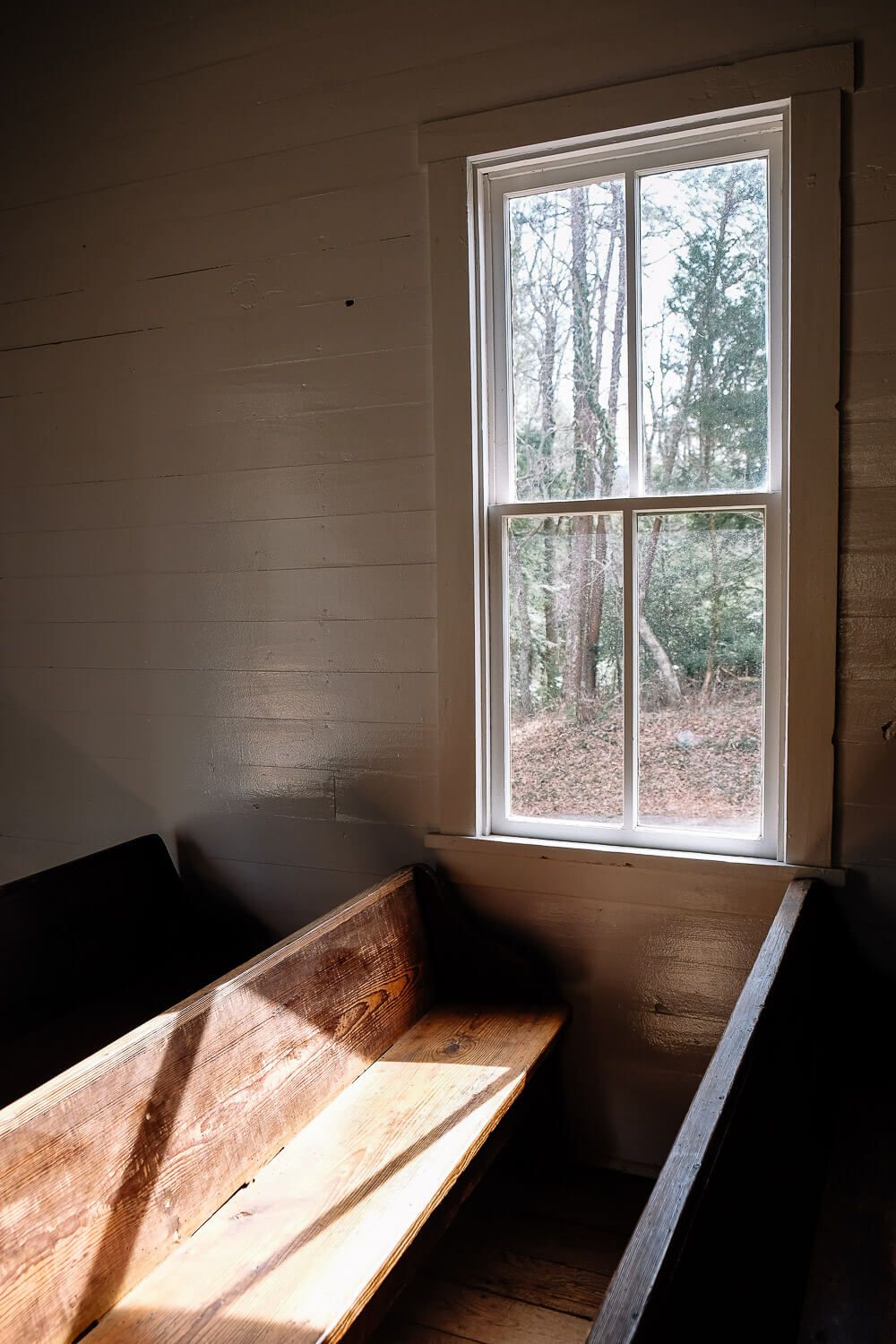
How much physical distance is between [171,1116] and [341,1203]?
311 mm

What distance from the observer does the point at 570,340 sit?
2.22 metres

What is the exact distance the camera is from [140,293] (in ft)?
8.50

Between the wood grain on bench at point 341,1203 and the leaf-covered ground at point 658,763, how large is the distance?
0.51 metres

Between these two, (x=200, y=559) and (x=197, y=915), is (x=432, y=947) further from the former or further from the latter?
(x=200, y=559)

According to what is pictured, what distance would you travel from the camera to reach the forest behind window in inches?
82.3

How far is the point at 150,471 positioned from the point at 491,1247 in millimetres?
2021

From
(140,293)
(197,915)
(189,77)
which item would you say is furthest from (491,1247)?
(189,77)

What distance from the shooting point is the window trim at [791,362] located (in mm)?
1916

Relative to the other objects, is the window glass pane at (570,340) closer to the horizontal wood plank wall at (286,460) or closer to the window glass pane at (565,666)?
the window glass pane at (565,666)

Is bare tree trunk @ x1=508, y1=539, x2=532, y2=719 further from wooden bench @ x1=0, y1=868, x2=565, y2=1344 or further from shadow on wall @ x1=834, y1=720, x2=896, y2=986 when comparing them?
shadow on wall @ x1=834, y1=720, x2=896, y2=986

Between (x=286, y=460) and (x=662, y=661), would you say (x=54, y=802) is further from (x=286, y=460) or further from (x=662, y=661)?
(x=662, y=661)

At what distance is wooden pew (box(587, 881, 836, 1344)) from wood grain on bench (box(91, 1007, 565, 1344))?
536mm

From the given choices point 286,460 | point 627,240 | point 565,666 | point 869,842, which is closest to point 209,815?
point 286,460

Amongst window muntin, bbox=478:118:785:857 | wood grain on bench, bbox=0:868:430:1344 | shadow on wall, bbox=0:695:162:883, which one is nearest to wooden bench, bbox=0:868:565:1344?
wood grain on bench, bbox=0:868:430:1344
